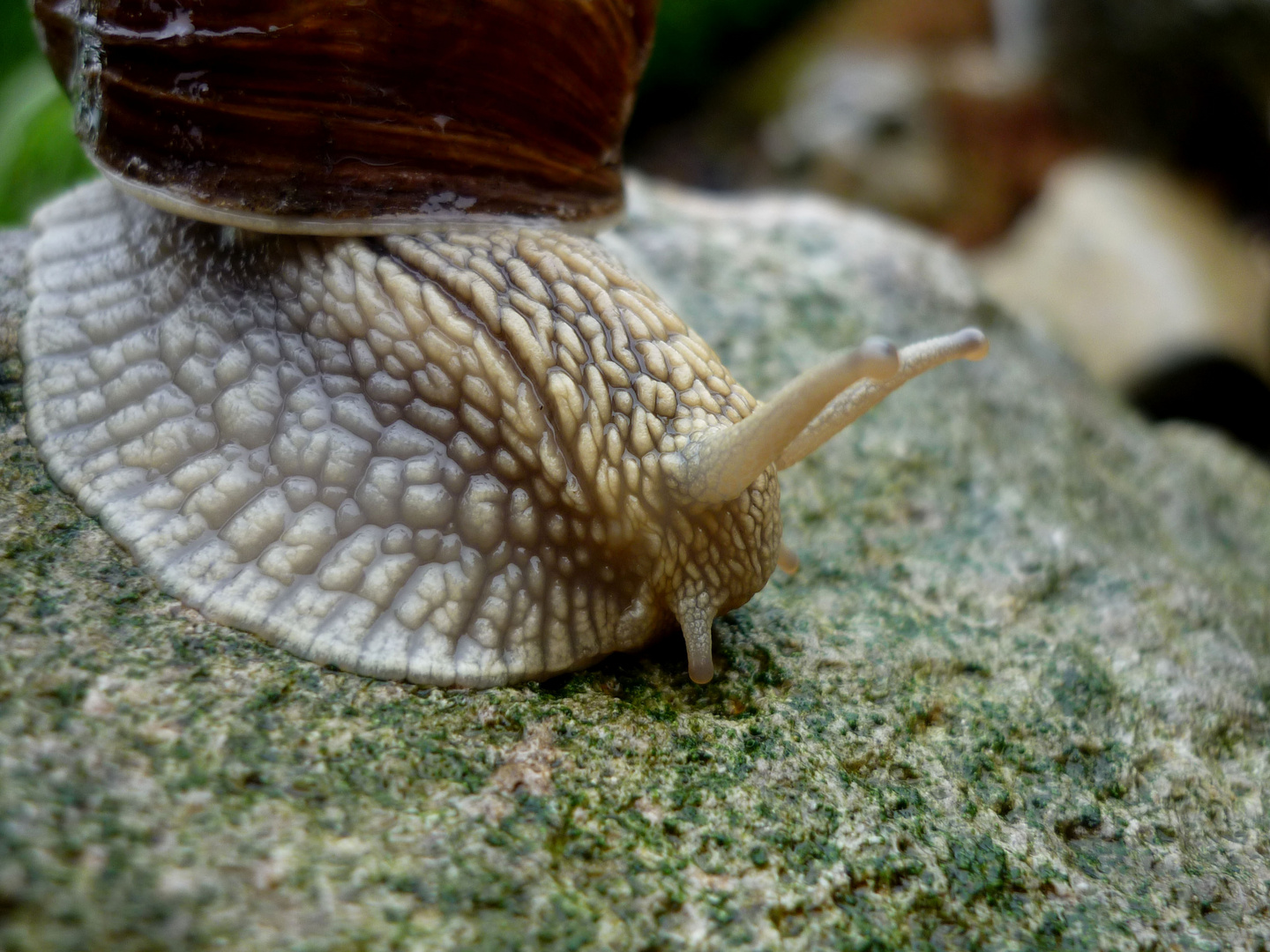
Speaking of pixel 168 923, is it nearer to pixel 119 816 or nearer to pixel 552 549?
pixel 119 816

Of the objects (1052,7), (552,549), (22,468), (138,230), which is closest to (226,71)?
(138,230)

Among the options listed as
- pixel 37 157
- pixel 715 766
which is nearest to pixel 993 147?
pixel 37 157

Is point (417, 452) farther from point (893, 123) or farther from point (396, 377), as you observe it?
point (893, 123)

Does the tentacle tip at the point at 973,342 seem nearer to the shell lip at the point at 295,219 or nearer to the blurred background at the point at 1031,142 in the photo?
the shell lip at the point at 295,219

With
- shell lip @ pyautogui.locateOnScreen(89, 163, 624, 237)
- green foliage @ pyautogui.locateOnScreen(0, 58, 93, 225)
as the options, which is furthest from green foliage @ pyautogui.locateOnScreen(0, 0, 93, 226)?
shell lip @ pyautogui.locateOnScreen(89, 163, 624, 237)

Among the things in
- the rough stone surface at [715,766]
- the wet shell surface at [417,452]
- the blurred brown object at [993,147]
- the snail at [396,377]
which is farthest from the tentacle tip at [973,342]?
the blurred brown object at [993,147]

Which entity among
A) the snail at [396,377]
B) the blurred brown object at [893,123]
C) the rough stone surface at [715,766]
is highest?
the snail at [396,377]
